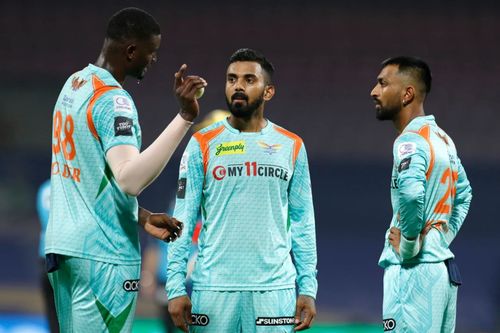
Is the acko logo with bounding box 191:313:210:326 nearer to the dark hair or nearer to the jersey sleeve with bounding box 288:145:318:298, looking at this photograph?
the jersey sleeve with bounding box 288:145:318:298

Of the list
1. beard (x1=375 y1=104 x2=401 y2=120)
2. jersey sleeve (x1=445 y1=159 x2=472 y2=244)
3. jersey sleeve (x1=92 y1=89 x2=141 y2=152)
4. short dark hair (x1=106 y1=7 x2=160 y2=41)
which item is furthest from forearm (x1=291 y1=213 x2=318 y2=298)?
short dark hair (x1=106 y1=7 x2=160 y2=41)

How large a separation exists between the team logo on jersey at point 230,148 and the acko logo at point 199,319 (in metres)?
0.79

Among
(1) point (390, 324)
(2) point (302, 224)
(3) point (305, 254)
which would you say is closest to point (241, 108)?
(2) point (302, 224)

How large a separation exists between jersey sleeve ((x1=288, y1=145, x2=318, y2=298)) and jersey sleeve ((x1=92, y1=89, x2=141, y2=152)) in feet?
3.41

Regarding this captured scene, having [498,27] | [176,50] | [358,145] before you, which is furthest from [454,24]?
[176,50]

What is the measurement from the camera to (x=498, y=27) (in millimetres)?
16344

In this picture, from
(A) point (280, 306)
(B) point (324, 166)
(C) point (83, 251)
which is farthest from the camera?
(B) point (324, 166)

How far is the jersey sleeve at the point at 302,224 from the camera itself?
4801mm

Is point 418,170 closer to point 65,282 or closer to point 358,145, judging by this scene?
point 65,282

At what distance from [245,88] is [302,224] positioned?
0.74m

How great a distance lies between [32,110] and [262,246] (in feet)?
39.9

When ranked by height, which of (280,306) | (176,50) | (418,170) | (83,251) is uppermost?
(176,50)

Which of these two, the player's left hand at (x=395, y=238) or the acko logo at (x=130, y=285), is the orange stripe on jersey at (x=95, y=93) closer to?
the acko logo at (x=130, y=285)

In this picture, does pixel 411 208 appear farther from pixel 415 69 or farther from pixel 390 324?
pixel 415 69
